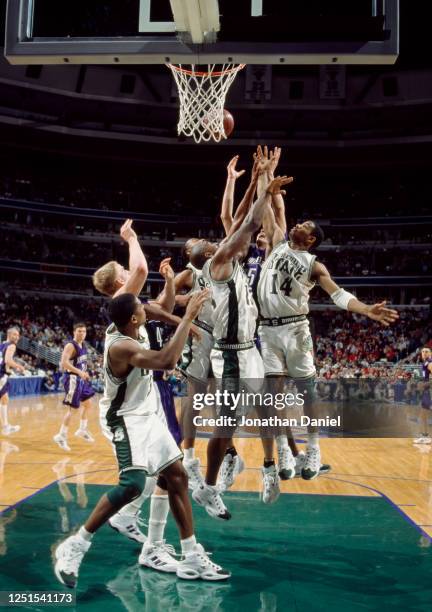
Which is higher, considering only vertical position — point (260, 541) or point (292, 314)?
point (292, 314)

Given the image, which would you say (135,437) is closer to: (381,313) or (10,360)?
(381,313)

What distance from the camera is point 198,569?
4223mm

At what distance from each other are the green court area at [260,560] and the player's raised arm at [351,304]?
1.91 meters

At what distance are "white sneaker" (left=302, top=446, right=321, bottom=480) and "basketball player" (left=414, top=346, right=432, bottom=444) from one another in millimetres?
7253

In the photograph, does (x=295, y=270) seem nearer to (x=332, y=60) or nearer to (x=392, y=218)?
(x=332, y=60)

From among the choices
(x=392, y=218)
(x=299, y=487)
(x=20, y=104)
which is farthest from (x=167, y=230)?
(x=299, y=487)

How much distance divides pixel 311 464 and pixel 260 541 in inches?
32.8

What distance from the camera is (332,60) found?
4.30m

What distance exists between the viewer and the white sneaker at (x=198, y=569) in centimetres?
420

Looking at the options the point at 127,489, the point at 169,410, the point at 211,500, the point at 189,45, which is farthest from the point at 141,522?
the point at 189,45

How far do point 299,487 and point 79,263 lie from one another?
2562 cm

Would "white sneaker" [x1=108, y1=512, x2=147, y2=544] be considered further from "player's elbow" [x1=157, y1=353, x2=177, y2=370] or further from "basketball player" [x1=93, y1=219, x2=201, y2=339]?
"player's elbow" [x1=157, y1=353, x2=177, y2=370]

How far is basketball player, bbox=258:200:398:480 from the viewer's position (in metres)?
5.23

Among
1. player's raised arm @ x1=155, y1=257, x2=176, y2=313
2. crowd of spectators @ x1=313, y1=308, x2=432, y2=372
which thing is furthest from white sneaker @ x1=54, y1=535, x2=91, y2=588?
crowd of spectators @ x1=313, y1=308, x2=432, y2=372
